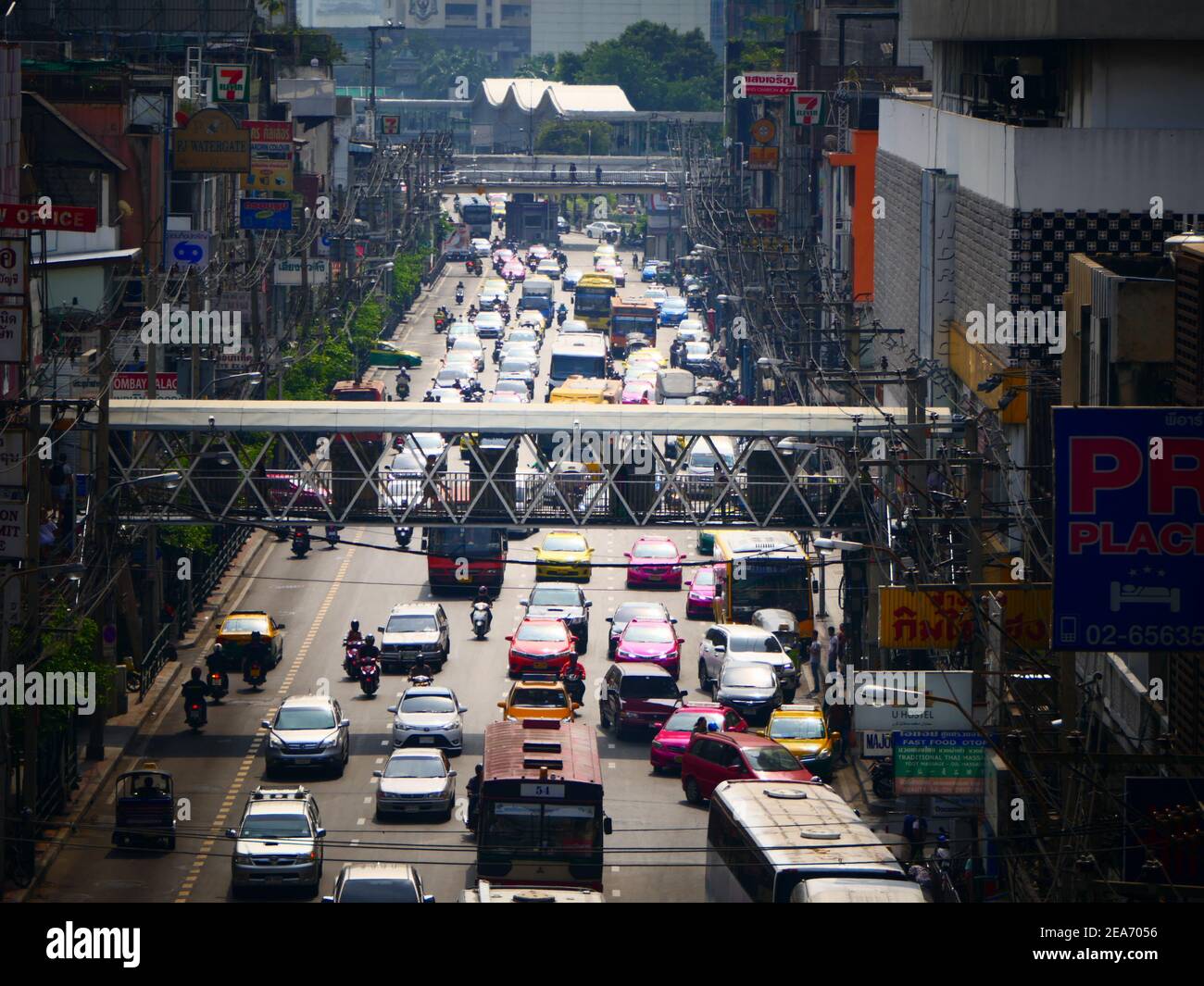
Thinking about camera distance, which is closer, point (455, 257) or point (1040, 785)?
point (1040, 785)

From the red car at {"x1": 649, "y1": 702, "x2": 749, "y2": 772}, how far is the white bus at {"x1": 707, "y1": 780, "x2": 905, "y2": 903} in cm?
911

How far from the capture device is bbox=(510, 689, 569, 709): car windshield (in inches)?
1695

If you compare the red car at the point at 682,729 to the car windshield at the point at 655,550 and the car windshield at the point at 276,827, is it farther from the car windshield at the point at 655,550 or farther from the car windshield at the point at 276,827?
the car windshield at the point at 655,550

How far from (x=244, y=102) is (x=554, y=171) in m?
77.2

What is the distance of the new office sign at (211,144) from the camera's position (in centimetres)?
6850

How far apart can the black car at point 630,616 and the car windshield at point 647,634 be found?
0.82m

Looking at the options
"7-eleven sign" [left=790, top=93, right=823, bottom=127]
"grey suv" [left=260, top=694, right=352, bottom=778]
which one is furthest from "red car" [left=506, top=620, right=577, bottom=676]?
"7-eleven sign" [left=790, top=93, right=823, bottom=127]

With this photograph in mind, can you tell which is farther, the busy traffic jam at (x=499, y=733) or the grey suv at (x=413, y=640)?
the grey suv at (x=413, y=640)

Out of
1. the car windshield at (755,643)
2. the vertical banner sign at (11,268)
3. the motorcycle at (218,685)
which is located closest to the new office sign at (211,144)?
the motorcycle at (218,685)

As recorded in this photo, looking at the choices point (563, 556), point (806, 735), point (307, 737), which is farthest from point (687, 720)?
point (563, 556)

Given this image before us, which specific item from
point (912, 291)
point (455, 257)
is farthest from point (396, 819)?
point (455, 257)

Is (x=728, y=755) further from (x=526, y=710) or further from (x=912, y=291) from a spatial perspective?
(x=912, y=291)

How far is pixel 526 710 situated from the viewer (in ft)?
140

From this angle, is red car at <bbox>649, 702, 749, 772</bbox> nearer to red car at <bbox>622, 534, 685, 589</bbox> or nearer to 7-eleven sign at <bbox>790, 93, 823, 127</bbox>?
red car at <bbox>622, 534, 685, 589</bbox>
